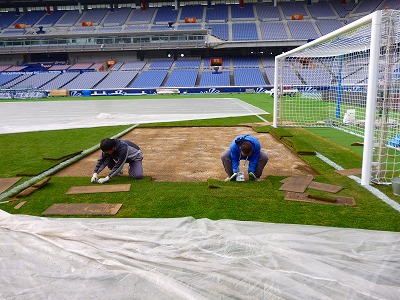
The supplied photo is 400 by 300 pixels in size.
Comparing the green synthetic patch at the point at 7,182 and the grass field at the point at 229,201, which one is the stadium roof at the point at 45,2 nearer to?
the grass field at the point at 229,201

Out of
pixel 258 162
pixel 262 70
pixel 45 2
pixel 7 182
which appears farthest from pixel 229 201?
pixel 45 2

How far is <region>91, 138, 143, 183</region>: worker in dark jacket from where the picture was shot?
6508mm

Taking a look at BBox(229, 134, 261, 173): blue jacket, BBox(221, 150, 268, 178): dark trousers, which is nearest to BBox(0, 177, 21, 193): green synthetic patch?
BBox(221, 150, 268, 178): dark trousers

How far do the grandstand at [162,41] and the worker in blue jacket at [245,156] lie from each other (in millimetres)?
35900

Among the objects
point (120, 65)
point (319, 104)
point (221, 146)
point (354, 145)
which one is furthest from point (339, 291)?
point (120, 65)

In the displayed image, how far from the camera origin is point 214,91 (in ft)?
136

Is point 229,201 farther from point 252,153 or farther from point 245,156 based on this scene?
point 252,153

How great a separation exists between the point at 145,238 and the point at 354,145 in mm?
8447

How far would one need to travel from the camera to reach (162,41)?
4909 centimetres

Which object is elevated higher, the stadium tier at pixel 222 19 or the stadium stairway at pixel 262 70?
the stadium tier at pixel 222 19

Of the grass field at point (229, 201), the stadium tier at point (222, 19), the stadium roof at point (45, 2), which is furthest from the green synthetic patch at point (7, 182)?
the stadium roof at point (45, 2)

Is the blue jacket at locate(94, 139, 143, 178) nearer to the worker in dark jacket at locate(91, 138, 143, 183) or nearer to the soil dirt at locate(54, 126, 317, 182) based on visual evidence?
the worker in dark jacket at locate(91, 138, 143, 183)

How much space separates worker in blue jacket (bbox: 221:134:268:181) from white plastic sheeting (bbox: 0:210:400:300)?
1899 mm

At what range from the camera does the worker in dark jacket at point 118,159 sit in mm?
6508
